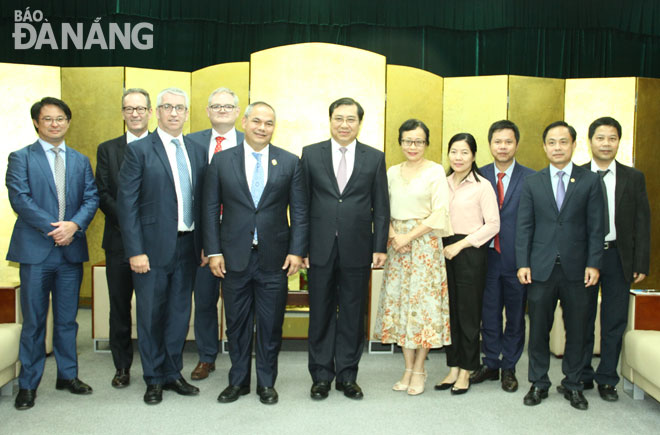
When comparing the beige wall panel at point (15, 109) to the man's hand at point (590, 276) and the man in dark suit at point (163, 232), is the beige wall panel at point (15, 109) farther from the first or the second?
the man's hand at point (590, 276)

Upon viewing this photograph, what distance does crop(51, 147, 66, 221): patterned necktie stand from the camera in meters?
2.84

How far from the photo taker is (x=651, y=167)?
493 centimetres

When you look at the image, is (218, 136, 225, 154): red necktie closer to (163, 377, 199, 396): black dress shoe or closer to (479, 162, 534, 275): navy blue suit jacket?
(163, 377, 199, 396): black dress shoe

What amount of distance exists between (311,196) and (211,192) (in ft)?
1.74

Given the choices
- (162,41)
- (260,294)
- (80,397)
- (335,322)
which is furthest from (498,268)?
(162,41)

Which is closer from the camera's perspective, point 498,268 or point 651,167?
point 498,268

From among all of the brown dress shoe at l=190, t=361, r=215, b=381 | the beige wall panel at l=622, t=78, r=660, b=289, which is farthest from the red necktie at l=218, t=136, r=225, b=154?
the beige wall panel at l=622, t=78, r=660, b=289

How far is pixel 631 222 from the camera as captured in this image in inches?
117

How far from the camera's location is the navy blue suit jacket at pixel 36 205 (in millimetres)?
2734

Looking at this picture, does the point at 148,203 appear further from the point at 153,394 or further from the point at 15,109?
the point at 15,109

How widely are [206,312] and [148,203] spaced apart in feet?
2.82

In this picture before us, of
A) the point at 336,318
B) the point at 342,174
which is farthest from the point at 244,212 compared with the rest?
the point at 336,318

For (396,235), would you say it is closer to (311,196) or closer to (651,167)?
(311,196)

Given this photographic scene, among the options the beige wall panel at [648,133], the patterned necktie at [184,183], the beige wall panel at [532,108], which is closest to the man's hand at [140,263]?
the patterned necktie at [184,183]
